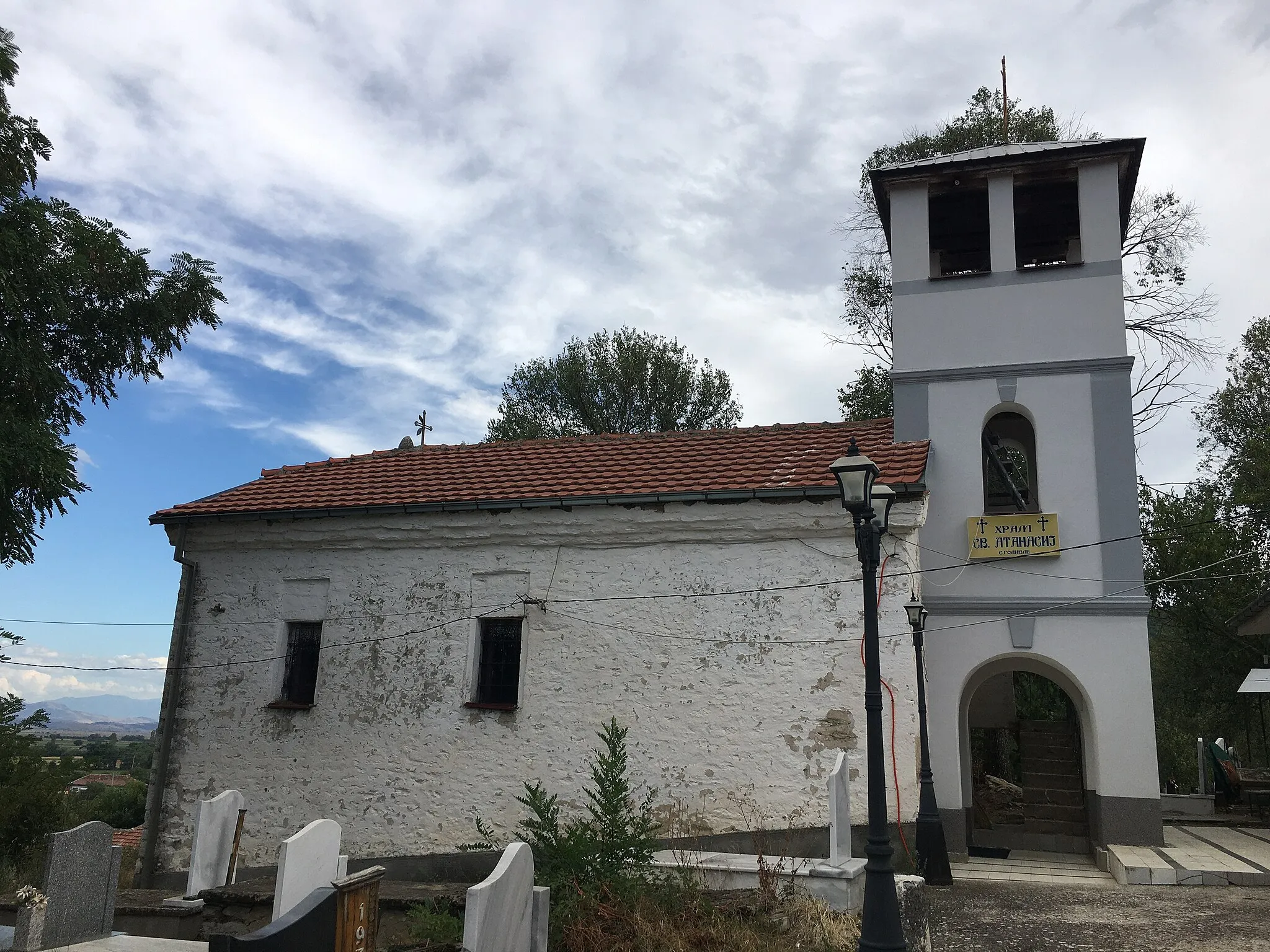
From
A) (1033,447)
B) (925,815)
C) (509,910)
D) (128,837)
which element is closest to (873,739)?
(509,910)

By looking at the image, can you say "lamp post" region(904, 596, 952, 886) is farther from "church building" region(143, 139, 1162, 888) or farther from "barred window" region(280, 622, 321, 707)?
"barred window" region(280, 622, 321, 707)

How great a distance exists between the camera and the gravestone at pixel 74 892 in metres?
6.98

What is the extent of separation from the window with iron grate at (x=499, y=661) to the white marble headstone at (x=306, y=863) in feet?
16.6

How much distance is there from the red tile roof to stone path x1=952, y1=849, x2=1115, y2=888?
5.36m

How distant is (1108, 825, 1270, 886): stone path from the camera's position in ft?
36.8

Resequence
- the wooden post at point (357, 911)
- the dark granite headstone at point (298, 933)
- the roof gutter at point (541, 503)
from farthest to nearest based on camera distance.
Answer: the roof gutter at point (541, 503)
the wooden post at point (357, 911)
the dark granite headstone at point (298, 933)

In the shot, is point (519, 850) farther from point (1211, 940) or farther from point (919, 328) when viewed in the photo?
point (919, 328)

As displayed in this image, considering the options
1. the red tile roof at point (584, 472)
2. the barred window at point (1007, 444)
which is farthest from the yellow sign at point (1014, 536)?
the red tile roof at point (584, 472)

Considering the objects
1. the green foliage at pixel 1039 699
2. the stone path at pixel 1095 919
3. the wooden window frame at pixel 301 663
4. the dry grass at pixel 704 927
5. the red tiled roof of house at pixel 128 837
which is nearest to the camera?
the dry grass at pixel 704 927

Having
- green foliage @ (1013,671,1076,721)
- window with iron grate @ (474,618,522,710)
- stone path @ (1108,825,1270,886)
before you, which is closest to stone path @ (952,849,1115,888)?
stone path @ (1108,825,1270,886)

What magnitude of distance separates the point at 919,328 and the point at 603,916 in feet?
34.9

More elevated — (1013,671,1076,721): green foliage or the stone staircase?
(1013,671,1076,721): green foliage

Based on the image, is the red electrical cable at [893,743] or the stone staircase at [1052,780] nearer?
the red electrical cable at [893,743]

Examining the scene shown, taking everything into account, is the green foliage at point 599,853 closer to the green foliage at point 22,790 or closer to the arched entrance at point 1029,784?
the arched entrance at point 1029,784
